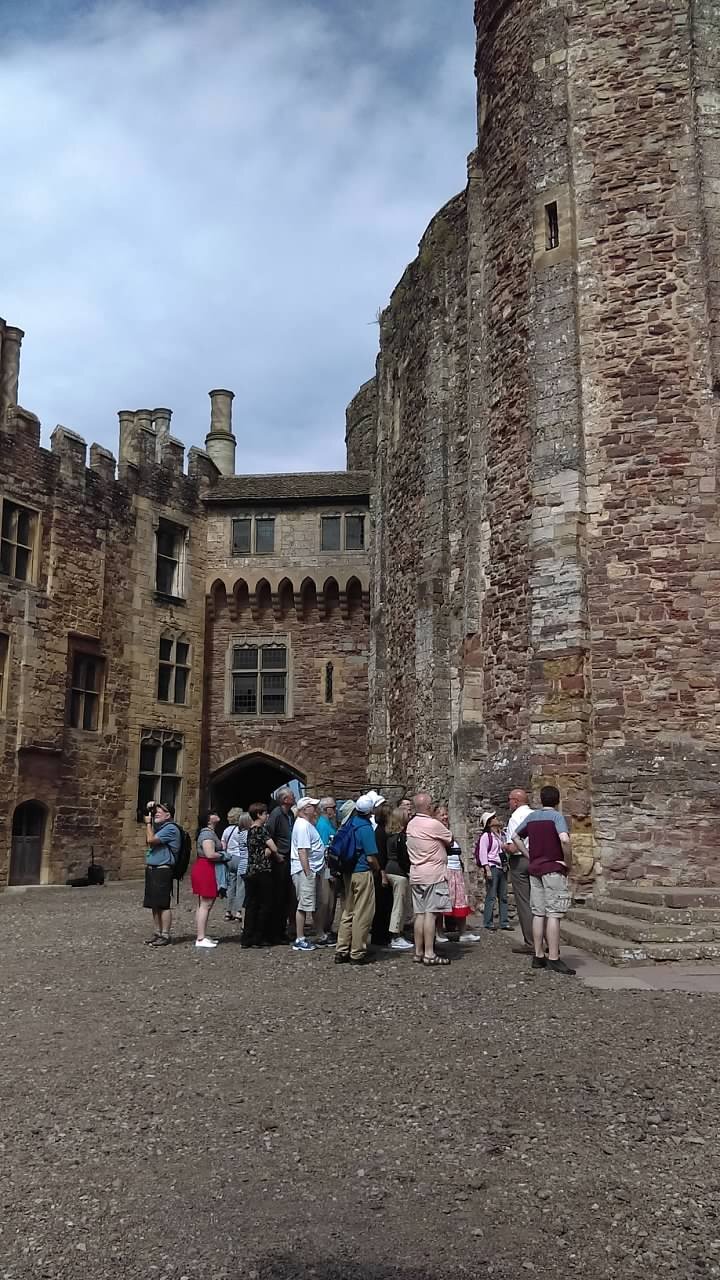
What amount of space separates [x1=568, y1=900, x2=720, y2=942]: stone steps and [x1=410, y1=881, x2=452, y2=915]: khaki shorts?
5.99ft

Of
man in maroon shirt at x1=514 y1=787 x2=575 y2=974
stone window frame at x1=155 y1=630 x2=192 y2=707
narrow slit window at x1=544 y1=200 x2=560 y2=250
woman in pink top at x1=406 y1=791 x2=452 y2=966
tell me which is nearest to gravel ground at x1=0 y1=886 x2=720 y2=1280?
man in maroon shirt at x1=514 y1=787 x2=575 y2=974

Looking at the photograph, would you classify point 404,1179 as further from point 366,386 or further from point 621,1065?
point 366,386

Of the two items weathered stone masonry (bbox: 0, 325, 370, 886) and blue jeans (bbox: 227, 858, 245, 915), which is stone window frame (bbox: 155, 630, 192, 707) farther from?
blue jeans (bbox: 227, 858, 245, 915)

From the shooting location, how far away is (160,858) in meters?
9.88

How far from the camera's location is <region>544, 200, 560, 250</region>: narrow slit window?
494 inches

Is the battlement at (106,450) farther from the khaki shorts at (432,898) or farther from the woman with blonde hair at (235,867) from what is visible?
the khaki shorts at (432,898)

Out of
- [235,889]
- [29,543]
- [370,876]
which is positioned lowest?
[235,889]

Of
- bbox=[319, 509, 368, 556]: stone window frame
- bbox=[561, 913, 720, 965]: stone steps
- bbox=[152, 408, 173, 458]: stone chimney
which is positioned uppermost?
bbox=[152, 408, 173, 458]: stone chimney

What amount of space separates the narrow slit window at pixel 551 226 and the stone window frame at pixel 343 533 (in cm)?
1213

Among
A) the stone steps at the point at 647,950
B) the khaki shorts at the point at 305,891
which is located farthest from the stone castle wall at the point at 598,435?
the khaki shorts at the point at 305,891

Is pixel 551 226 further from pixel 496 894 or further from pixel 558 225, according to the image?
pixel 496 894

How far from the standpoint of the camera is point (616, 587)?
11.6 m

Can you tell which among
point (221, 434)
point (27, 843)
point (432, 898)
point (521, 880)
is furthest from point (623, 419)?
point (221, 434)

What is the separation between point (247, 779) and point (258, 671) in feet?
13.9
